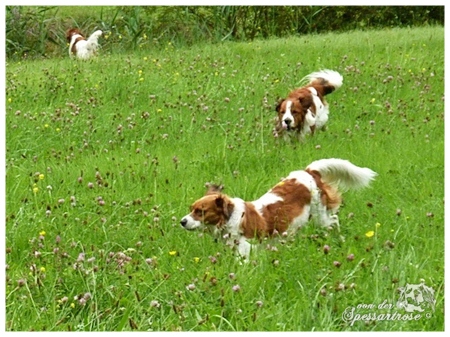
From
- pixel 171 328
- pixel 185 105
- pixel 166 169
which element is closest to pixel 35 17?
pixel 185 105

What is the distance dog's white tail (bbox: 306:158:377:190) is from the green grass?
13 cm

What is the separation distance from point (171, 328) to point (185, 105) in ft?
18.6

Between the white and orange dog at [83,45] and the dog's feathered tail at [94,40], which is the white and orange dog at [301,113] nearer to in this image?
the white and orange dog at [83,45]

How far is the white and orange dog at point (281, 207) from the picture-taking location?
528 cm

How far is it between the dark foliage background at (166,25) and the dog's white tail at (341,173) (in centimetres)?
785

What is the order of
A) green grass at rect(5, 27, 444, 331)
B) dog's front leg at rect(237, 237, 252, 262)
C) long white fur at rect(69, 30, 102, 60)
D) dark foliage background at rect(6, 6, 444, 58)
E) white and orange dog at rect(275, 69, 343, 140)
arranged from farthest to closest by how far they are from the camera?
dark foliage background at rect(6, 6, 444, 58) < long white fur at rect(69, 30, 102, 60) < white and orange dog at rect(275, 69, 343, 140) < dog's front leg at rect(237, 237, 252, 262) < green grass at rect(5, 27, 444, 331)

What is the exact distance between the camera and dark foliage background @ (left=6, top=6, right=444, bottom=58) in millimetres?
14477

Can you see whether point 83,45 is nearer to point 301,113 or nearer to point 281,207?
point 301,113

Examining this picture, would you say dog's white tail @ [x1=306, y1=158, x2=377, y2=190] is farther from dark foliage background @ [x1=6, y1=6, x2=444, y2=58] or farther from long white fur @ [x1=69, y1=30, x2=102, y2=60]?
long white fur @ [x1=69, y1=30, x2=102, y2=60]

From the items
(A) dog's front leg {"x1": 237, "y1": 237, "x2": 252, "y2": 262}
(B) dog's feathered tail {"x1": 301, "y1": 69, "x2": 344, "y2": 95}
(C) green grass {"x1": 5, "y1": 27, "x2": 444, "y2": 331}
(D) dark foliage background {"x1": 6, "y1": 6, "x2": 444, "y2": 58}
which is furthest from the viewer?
(D) dark foliage background {"x1": 6, "y1": 6, "x2": 444, "y2": 58}

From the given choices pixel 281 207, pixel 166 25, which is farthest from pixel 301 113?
pixel 166 25

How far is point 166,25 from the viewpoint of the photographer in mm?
15336

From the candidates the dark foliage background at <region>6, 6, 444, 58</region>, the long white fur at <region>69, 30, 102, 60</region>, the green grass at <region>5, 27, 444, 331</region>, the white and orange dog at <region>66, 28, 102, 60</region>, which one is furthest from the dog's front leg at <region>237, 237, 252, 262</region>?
the long white fur at <region>69, 30, 102, 60</region>
